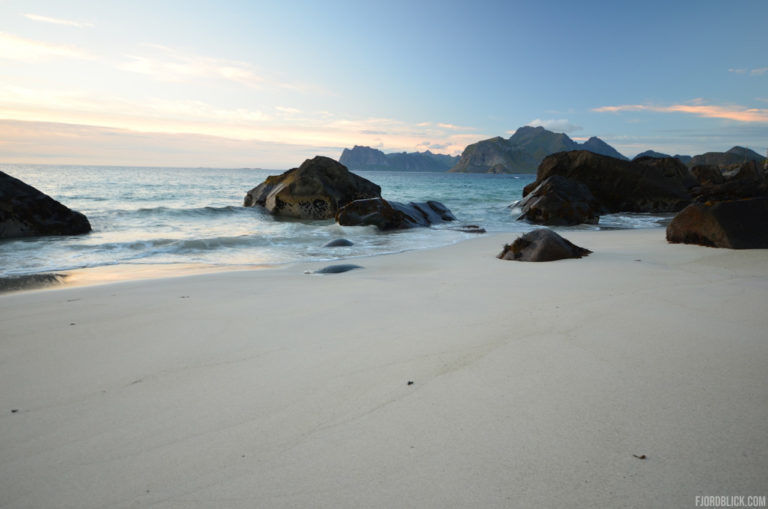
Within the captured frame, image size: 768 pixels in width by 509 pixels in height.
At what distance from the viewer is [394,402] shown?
1.64 m

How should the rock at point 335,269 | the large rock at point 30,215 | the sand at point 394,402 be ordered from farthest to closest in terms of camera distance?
the large rock at point 30,215 < the rock at point 335,269 < the sand at point 394,402

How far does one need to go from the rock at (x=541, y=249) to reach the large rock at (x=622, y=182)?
450 inches

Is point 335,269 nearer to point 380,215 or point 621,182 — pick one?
point 380,215

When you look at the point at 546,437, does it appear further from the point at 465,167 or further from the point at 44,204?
the point at 465,167

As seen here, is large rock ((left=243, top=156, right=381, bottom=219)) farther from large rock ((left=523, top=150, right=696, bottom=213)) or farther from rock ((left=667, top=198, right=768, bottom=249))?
rock ((left=667, top=198, right=768, bottom=249))

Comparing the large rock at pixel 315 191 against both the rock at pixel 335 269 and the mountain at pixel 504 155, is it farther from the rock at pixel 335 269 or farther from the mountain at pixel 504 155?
the mountain at pixel 504 155

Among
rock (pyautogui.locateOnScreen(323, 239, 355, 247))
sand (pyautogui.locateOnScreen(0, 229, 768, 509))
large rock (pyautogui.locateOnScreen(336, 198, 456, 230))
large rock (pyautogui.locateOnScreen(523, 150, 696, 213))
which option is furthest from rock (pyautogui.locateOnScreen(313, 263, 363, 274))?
large rock (pyautogui.locateOnScreen(523, 150, 696, 213))

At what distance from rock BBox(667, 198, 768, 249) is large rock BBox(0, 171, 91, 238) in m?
12.2

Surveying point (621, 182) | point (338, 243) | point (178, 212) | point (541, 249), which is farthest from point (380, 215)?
point (621, 182)

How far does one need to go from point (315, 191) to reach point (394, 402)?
13126 millimetres

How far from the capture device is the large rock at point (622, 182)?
15.9 meters

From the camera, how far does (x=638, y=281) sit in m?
3.59

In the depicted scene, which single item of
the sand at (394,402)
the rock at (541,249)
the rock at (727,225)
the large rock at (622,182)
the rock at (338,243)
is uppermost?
the large rock at (622,182)

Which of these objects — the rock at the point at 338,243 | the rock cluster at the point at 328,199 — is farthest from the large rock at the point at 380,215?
the rock at the point at 338,243
